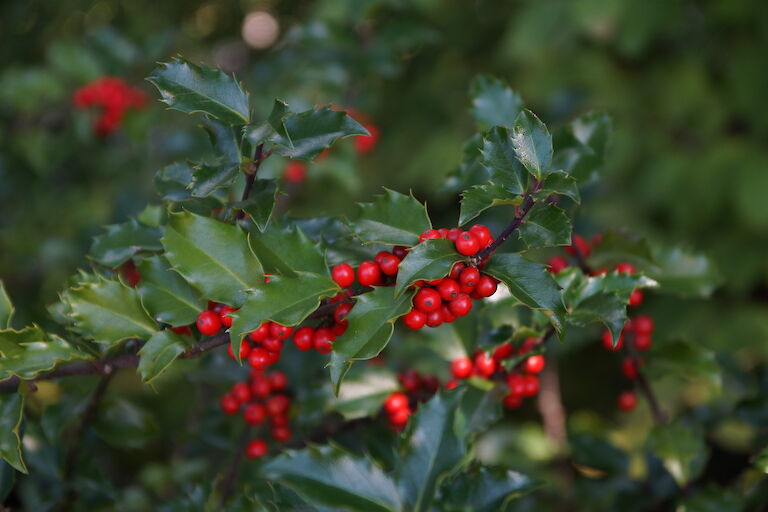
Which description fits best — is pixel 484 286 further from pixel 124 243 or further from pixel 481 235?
pixel 124 243

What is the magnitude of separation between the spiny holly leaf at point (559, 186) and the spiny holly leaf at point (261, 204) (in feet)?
0.90

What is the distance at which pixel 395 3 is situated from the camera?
69.5 inches

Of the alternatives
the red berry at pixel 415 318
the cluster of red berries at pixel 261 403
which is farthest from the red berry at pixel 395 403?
the red berry at pixel 415 318

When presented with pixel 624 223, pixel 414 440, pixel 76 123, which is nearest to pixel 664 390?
pixel 624 223

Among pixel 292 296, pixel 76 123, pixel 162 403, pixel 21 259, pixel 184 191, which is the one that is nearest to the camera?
pixel 292 296

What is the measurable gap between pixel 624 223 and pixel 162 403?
185cm

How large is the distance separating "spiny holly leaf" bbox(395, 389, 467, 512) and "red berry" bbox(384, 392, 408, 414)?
20 cm

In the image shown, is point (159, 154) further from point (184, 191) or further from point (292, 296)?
point (292, 296)

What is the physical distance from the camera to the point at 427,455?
0.72 m

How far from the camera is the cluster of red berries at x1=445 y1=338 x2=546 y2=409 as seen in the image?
2.84ft

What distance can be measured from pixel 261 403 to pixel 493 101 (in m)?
0.60

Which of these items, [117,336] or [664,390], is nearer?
[117,336]

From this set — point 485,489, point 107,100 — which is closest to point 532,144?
point 485,489

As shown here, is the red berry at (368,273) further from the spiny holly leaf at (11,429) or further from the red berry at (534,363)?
the spiny holly leaf at (11,429)
